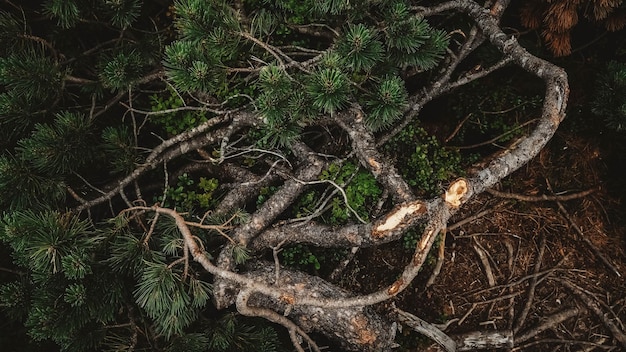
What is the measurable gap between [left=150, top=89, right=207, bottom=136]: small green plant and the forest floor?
58.4 inches

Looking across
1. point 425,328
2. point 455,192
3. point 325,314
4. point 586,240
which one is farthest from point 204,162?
point 586,240

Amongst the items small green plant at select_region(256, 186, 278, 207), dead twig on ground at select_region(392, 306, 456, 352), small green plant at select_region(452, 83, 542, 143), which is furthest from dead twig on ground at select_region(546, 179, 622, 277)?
small green plant at select_region(256, 186, 278, 207)

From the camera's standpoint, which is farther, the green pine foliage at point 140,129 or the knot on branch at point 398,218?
the knot on branch at point 398,218

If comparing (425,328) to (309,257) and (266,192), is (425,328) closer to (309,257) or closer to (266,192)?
(309,257)

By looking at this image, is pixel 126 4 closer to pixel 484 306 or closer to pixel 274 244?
pixel 274 244

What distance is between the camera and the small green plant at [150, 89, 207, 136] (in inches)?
128

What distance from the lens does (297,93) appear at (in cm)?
242

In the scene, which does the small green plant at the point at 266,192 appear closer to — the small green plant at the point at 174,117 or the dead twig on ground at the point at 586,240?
the small green plant at the point at 174,117

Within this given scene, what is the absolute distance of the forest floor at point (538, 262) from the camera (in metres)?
3.49

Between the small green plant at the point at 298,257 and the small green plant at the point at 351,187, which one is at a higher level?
the small green plant at the point at 351,187

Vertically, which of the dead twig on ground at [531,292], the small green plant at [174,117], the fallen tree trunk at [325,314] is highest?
the small green plant at [174,117]

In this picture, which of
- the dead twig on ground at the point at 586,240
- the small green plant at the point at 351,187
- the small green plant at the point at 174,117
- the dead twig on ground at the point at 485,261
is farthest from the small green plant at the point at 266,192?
the dead twig on ground at the point at 586,240

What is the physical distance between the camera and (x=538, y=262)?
3.61 metres

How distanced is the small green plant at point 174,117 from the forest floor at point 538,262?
1483 millimetres
